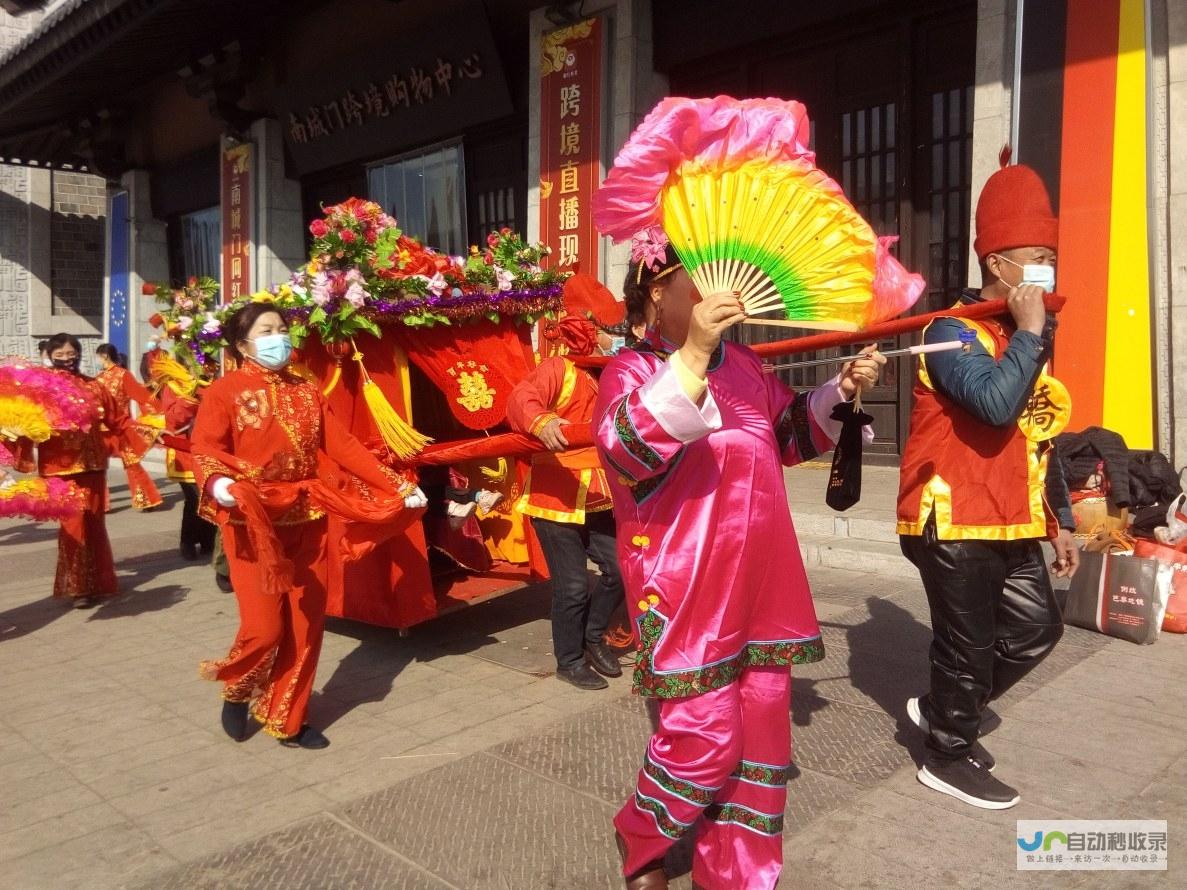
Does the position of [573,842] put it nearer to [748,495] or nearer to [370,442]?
[748,495]

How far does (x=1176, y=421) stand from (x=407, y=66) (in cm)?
946

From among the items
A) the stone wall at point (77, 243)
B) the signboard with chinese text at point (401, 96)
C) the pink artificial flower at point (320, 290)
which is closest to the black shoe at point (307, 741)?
the pink artificial flower at point (320, 290)

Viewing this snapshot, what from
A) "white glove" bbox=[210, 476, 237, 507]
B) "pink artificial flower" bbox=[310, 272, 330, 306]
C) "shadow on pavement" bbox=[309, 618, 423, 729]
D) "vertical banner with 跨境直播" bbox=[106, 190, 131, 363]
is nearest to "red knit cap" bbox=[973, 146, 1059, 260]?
"white glove" bbox=[210, 476, 237, 507]

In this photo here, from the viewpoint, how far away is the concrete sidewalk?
118 inches

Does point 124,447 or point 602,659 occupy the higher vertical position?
point 124,447

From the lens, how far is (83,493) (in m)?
6.56

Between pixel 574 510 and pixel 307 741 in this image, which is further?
pixel 574 510

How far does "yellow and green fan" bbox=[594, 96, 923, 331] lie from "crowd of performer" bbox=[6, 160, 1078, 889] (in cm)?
13

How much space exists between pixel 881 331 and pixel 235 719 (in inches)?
118

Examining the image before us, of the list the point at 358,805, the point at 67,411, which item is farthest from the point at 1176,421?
the point at 67,411

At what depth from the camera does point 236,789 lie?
3645 millimetres

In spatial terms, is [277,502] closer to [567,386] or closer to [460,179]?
[567,386]

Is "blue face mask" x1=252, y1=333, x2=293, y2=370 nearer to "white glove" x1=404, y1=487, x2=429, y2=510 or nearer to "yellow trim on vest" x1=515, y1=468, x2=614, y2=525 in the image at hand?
"white glove" x1=404, y1=487, x2=429, y2=510

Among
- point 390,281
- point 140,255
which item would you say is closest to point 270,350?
point 390,281
